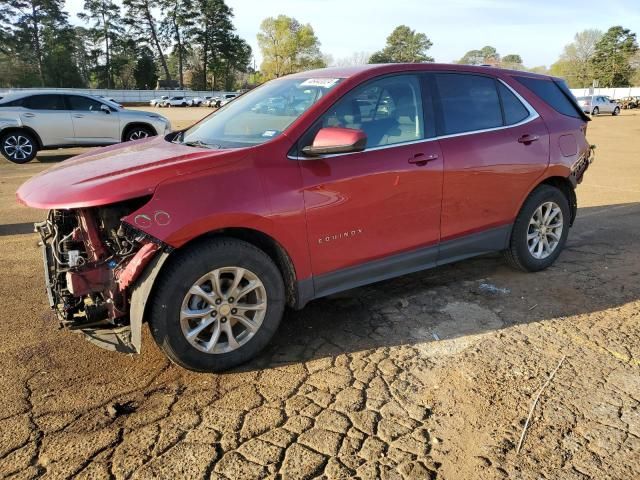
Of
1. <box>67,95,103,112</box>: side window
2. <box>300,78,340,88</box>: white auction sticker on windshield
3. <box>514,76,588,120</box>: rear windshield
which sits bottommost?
<box>514,76,588,120</box>: rear windshield

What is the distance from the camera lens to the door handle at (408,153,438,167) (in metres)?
3.70

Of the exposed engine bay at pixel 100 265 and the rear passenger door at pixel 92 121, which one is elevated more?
the rear passenger door at pixel 92 121

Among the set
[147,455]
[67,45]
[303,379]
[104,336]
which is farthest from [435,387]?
[67,45]

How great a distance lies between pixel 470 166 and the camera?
13.2 ft

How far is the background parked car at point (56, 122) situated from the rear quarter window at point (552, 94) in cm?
1047

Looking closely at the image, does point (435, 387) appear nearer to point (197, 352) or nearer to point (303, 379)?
point (303, 379)

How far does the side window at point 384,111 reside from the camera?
139 inches

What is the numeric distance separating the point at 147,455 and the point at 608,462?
2138mm

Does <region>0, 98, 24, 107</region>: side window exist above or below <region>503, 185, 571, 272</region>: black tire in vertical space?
above

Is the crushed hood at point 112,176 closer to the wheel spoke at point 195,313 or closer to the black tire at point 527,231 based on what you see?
the wheel spoke at point 195,313

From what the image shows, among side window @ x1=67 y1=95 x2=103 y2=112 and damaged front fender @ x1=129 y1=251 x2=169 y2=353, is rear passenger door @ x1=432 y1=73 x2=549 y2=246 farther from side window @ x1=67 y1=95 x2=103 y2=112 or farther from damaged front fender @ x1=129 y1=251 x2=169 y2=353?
side window @ x1=67 y1=95 x2=103 y2=112

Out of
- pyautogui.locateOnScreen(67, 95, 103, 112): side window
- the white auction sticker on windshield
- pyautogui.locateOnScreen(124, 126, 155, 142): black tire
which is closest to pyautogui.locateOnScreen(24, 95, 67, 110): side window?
pyautogui.locateOnScreen(67, 95, 103, 112): side window

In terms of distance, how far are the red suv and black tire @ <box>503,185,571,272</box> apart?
3 cm

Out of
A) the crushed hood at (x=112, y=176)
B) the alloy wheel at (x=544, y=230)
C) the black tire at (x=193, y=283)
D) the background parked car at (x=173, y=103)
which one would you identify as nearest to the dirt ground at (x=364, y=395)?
the black tire at (x=193, y=283)
